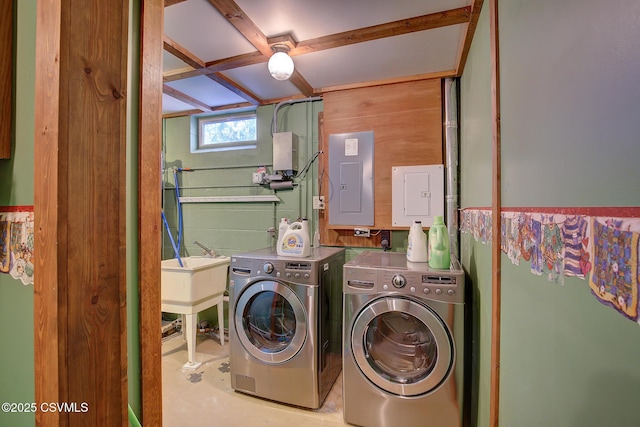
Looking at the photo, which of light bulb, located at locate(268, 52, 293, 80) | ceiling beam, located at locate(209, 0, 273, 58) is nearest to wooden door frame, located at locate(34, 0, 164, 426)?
ceiling beam, located at locate(209, 0, 273, 58)

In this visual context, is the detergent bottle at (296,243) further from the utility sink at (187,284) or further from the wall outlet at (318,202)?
the utility sink at (187,284)

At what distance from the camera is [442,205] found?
87.3 inches

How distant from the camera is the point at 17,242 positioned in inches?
37.1

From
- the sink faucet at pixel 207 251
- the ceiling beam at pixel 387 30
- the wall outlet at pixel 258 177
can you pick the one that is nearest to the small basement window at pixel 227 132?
the wall outlet at pixel 258 177

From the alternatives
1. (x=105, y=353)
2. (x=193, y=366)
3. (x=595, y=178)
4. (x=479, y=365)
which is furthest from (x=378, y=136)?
(x=193, y=366)

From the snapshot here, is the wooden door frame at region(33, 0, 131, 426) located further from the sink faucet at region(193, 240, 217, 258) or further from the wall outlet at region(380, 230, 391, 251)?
the sink faucet at region(193, 240, 217, 258)

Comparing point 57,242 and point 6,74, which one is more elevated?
point 6,74

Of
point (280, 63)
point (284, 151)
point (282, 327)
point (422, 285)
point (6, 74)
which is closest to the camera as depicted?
point (6, 74)

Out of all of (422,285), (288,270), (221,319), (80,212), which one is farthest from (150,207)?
(221,319)

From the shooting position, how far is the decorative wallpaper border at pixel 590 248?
0.44 m

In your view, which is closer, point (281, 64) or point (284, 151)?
point (281, 64)

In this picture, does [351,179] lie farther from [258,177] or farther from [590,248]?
[590,248]

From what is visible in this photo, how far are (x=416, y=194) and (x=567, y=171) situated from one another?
1.66m

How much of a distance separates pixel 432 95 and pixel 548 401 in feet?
7.06
